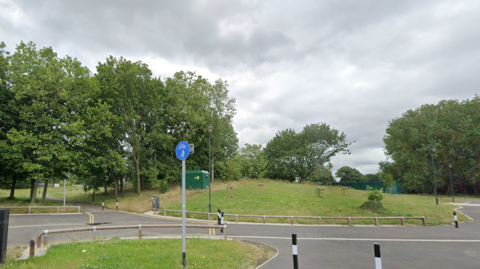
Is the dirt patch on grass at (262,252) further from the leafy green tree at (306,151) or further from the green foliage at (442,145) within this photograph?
the leafy green tree at (306,151)

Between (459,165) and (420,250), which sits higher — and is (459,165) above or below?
above

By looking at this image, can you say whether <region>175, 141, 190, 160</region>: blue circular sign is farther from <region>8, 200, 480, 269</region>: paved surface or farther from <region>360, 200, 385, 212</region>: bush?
<region>360, 200, 385, 212</region>: bush

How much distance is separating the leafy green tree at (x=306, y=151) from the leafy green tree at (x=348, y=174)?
17.1 m

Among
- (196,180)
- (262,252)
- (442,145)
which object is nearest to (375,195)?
(262,252)

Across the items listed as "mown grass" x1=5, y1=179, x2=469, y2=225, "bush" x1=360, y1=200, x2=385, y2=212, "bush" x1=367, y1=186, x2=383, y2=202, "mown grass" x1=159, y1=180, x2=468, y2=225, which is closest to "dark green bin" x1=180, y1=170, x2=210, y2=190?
"mown grass" x1=5, y1=179, x2=469, y2=225

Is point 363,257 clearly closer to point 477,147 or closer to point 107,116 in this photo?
point 107,116

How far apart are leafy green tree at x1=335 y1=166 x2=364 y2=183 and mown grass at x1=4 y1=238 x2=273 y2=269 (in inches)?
2828

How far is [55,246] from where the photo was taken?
27.8ft

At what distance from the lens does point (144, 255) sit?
23.8 feet

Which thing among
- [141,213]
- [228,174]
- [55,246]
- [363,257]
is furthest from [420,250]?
[228,174]

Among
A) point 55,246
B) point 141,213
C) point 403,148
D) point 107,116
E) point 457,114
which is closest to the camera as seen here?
point 55,246

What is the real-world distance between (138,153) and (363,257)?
2880 centimetres

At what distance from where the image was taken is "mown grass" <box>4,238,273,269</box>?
21.1 feet

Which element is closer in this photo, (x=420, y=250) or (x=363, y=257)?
(x=363, y=257)
